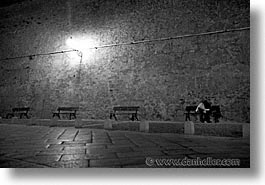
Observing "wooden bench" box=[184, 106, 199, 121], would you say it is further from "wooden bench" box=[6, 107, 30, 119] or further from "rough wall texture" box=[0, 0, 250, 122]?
"wooden bench" box=[6, 107, 30, 119]

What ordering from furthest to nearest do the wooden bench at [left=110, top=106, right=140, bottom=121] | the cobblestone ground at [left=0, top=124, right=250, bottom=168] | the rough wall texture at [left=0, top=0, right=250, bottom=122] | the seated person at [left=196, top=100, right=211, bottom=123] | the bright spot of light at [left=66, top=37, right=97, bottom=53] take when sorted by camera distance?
1. the bright spot of light at [left=66, top=37, right=97, bottom=53]
2. the wooden bench at [left=110, top=106, right=140, bottom=121]
3. the rough wall texture at [left=0, top=0, right=250, bottom=122]
4. the seated person at [left=196, top=100, right=211, bottom=123]
5. the cobblestone ground at [left=0, top=124, right=250, bottom=168]

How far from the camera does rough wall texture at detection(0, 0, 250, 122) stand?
194 inches

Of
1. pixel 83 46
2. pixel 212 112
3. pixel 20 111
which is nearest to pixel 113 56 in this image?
pixel 83 46

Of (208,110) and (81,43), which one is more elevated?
(81,43)

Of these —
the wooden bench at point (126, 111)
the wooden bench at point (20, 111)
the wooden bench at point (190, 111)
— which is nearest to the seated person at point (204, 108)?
the wooden bench at point (190, 111)

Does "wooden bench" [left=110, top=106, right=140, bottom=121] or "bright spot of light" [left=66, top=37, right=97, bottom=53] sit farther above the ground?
"bright spot of light" [left=66, top=37, right=97, bottom=53]

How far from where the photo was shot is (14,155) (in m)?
1.88

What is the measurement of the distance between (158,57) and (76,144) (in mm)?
3933

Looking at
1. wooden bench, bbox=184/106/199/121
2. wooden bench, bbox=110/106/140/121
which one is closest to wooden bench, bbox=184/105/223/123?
wooden bench, bbox=184/106/199/121

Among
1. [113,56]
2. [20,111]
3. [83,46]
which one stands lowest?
[20,111]

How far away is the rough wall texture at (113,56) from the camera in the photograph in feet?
16.2

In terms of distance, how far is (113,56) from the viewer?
5855 mm

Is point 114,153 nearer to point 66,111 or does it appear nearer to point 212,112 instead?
point 212,112

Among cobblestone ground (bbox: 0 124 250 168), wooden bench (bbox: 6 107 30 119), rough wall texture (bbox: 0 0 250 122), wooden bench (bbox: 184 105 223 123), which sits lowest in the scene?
cobblestone ground (bbox: 0 124 250 168)
